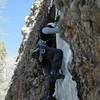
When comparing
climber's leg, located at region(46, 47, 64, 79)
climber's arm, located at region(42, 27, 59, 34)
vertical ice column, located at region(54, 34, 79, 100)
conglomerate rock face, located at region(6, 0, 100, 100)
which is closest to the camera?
conglomerate rock face, located at region(6, 0, 100, 100)

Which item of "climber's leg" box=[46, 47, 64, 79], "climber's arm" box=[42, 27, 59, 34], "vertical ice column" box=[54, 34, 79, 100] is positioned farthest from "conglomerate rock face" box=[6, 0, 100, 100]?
"climber's arm" box=[42, 27, 59, 34]

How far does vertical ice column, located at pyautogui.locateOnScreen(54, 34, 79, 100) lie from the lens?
9477 millimetres

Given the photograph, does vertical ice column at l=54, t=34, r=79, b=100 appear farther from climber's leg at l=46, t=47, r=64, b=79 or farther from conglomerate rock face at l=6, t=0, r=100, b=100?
conglomerate rock face at l=6, t=0, r=100, b=100

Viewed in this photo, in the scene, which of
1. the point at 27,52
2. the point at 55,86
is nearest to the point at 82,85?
the point at 55,86

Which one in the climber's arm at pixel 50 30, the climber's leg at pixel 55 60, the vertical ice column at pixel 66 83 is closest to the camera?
the vertical ice column at pixel 66 83

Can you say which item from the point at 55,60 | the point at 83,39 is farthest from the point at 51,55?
the point at 83,39

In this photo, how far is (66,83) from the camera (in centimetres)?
999

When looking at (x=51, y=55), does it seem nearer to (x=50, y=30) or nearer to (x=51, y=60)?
(x=51, y=60)

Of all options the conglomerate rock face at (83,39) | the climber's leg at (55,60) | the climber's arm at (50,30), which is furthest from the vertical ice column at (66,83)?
the conglomerate rock face at (83,39)

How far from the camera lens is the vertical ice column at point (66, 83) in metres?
9.48

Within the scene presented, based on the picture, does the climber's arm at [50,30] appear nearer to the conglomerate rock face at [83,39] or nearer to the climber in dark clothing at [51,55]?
the climber in dark clothing at [51,55]

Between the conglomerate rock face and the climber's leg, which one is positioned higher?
the conglomerate rock face

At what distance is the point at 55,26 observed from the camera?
1091 centimetres

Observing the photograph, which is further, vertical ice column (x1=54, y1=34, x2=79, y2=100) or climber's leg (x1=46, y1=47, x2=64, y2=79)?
climber's leg (x1=46, y1=47, x2=64, y2=79)
